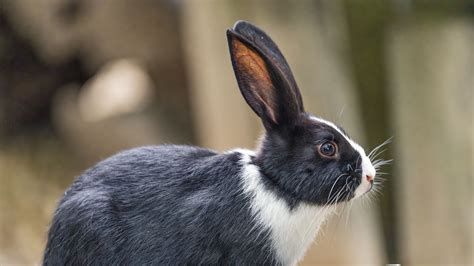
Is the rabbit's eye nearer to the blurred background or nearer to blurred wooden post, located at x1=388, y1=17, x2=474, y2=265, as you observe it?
the blurred background

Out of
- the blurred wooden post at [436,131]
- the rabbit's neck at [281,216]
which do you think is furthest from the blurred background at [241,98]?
the rabbit's neck at [281,216]

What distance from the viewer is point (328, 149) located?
3168 millimetres

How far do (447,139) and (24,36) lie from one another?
3192 millimetres

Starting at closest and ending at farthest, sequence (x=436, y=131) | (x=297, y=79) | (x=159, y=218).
A: 1. (x=159, y=218)
2. (x=297, y=79)
3. (x=436, y=131)

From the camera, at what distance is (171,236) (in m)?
3.12

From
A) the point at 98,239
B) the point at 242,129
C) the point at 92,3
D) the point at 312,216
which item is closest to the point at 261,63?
the point at 312,216

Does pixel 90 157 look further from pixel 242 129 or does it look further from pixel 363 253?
pixel 363 253

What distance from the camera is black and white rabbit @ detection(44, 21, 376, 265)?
3113 mm

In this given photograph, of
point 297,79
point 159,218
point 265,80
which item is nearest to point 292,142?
point 265,80

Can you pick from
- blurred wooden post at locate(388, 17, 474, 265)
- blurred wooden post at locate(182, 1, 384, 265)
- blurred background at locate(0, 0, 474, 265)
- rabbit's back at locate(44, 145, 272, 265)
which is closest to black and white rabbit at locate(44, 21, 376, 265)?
rabbit's back at locate(44, 145, 272, 265)

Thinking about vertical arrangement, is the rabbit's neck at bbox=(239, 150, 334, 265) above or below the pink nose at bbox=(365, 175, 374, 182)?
below

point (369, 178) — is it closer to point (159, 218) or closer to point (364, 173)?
point (364, 173)

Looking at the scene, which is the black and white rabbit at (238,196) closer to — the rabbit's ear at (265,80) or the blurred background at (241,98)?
the rabbit's ear at (265,80)

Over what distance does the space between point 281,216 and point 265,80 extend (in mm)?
464
